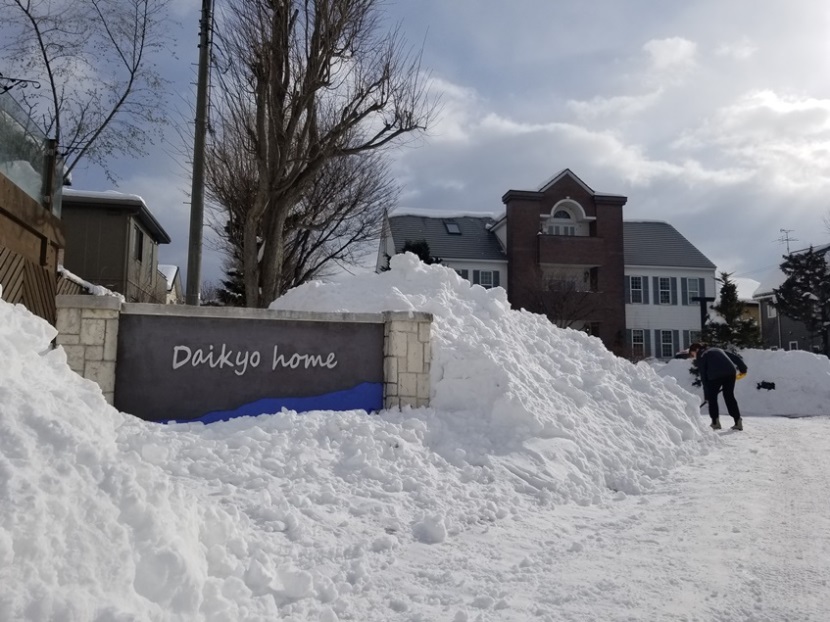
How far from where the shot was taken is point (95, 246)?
21.4 m

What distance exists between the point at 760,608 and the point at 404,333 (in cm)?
483

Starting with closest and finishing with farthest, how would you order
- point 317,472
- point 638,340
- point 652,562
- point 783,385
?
point 652,562, point 317,472, point 783,385, point 638,340

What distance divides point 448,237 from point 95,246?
17007 mm

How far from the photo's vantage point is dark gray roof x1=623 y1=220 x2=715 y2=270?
34719 mm

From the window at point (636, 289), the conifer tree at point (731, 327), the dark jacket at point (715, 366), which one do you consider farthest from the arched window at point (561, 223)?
the dark jacket at point (715, 366)

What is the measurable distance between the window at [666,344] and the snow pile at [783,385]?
595 inches

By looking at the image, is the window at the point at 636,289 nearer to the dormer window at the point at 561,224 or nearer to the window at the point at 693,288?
the window at the point at 693,288

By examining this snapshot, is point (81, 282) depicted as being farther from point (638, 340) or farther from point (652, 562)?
point (638, 340)

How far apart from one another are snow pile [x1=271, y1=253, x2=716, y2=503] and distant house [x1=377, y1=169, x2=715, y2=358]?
19.7 m

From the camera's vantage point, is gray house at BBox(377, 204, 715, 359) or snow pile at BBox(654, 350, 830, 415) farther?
gray house at BBox(377, 204, 715, 359)

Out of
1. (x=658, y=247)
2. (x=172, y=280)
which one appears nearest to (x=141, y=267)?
(x=172, y=280)

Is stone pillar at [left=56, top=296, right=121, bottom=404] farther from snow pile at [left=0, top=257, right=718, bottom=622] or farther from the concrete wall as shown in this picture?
snow pile at [left=0, top=257, right=718, bottom=622]

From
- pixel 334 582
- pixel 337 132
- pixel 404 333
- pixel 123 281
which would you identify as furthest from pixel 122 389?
pixel 123 281

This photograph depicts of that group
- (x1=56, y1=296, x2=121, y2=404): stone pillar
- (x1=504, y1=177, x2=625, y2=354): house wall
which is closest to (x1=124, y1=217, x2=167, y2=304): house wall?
(x1=56, y1=296, x2=121, y2=404): stone pillar
